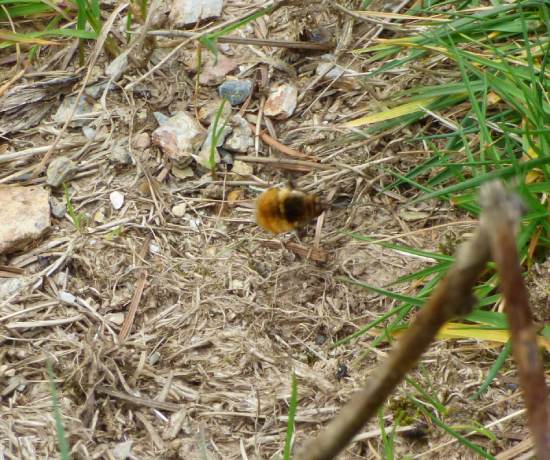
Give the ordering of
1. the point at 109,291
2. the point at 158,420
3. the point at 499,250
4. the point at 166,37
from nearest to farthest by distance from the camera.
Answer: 1. the point at 499,250
2. the point at 158,420
3. the point at 109,291
4. the point at 166,37

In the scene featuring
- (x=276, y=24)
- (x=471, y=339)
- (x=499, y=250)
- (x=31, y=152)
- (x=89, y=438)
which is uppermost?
(x=499, y=250)

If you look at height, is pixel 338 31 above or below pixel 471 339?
above

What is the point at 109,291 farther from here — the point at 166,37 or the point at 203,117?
the point at 166,37

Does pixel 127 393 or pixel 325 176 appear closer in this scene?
pixel 127 393

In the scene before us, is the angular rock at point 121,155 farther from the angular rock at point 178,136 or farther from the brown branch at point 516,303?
the brown branch at point 516,303

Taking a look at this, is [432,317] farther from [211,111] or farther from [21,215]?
[211,111]

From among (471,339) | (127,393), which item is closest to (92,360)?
(127,393)
